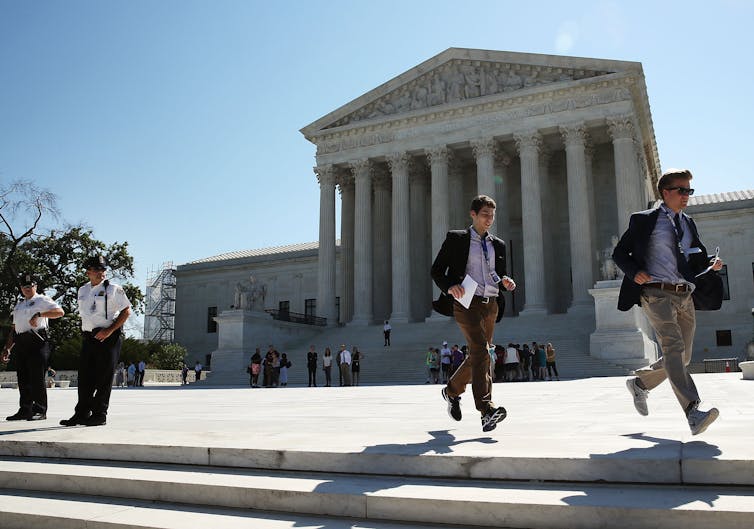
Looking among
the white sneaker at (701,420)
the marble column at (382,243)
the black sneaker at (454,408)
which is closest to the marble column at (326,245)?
the marble column at (382,243)

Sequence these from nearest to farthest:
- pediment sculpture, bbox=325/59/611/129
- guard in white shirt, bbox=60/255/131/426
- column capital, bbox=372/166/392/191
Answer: guard in white shirt, bbox=60/255/131/426, pediment sculpture, bbox=325/59/611/129, column capital, bbox=372/166/392/191

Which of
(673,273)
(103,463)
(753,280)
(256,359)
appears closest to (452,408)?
(673,273)

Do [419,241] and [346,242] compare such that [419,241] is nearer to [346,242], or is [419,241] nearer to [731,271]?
[346,242]

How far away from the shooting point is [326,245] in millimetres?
47344

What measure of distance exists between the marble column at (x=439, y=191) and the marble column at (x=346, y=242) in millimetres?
7765

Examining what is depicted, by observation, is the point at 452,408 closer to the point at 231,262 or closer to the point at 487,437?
the point at 487,437

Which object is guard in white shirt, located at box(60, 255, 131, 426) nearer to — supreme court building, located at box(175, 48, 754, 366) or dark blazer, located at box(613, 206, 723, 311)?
dark blazer, located at box(613, 206, 723, 311)

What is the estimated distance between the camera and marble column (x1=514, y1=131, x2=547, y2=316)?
40531mm

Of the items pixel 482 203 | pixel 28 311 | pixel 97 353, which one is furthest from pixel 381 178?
pixel 482 203

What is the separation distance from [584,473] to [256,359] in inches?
1000

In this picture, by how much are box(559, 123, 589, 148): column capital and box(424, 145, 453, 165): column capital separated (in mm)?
7389

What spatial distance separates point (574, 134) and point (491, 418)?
3723cm

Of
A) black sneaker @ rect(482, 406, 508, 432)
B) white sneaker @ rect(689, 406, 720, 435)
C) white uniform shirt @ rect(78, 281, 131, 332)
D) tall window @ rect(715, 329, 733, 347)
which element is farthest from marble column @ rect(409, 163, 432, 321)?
white sneaker @ rect(689, 406, 720, 435)

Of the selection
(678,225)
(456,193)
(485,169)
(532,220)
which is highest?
(485,169)
